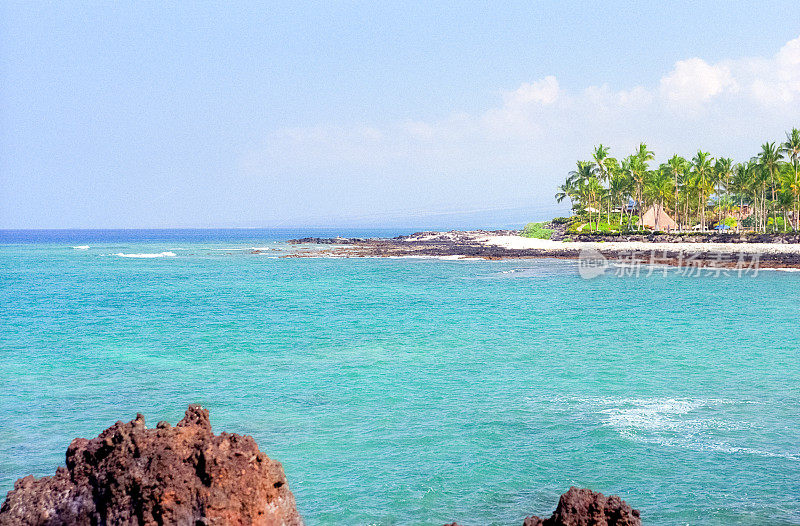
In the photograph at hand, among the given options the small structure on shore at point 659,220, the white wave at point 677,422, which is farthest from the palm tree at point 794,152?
the white wave at point 677,422

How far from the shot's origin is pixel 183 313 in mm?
31297

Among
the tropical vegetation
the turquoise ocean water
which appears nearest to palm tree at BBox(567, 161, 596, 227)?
the tropical vegetation

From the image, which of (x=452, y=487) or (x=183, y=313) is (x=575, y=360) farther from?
(x=183, y=313)

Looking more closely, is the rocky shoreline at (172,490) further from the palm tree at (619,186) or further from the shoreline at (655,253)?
the palm tree at (619,186)

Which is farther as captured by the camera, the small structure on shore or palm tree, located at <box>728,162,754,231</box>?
the small structure on shore

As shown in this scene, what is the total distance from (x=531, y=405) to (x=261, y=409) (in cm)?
603

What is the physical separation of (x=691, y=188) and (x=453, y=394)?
251ft

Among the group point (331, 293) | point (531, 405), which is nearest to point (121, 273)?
point (331, 293)

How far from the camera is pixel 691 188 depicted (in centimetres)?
8206

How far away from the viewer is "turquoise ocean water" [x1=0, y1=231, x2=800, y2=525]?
404 inches

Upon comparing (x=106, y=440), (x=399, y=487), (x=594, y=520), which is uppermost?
(x=106, y=440)

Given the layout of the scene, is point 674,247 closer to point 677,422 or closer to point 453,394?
point 453,394

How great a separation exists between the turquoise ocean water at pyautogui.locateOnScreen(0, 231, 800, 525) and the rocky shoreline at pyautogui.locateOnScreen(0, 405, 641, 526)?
2720mm

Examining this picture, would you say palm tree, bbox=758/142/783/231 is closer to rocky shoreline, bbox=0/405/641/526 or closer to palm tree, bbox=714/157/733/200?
palm tree, bbox=714/157/733/200
